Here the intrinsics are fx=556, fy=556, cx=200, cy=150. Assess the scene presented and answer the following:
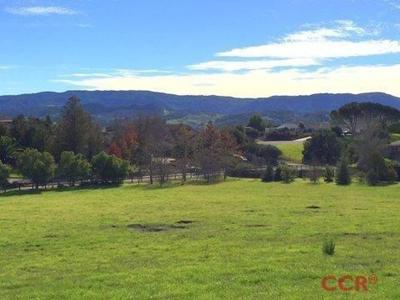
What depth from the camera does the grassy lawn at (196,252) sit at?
13617 mm

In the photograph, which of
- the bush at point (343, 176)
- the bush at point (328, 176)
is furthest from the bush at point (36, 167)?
the bush at point (343, 176)

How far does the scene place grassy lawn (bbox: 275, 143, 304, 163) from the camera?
10694 centimetres

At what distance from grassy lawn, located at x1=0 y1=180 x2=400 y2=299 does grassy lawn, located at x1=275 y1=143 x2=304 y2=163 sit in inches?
2785

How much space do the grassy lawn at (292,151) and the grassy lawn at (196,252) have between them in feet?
232

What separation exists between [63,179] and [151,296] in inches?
2543

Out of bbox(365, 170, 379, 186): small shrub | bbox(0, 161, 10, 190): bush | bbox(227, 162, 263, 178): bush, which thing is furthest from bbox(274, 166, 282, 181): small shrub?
bbox(0, 161, 10, 190): bush

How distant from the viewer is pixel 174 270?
1596 centimetres

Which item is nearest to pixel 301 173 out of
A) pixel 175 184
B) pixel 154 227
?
pixel 175 184

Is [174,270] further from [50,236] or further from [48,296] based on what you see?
[50,236]

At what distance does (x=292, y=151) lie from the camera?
112875 mm

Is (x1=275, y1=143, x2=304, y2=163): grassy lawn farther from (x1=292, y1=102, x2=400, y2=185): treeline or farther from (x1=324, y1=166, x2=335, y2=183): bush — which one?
(x1=324, y1=166, x2=335, y2=183): bush

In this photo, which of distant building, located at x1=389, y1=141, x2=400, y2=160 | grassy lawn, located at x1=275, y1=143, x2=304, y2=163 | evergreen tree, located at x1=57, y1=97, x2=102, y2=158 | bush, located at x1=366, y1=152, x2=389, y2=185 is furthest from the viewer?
grassy lawn, located at x1=275, y1=143, x2=304, y2=163

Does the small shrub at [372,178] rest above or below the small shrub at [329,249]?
below

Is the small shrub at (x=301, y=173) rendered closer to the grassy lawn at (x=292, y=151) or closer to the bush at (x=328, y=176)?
the bush at (x=328, y=176)
